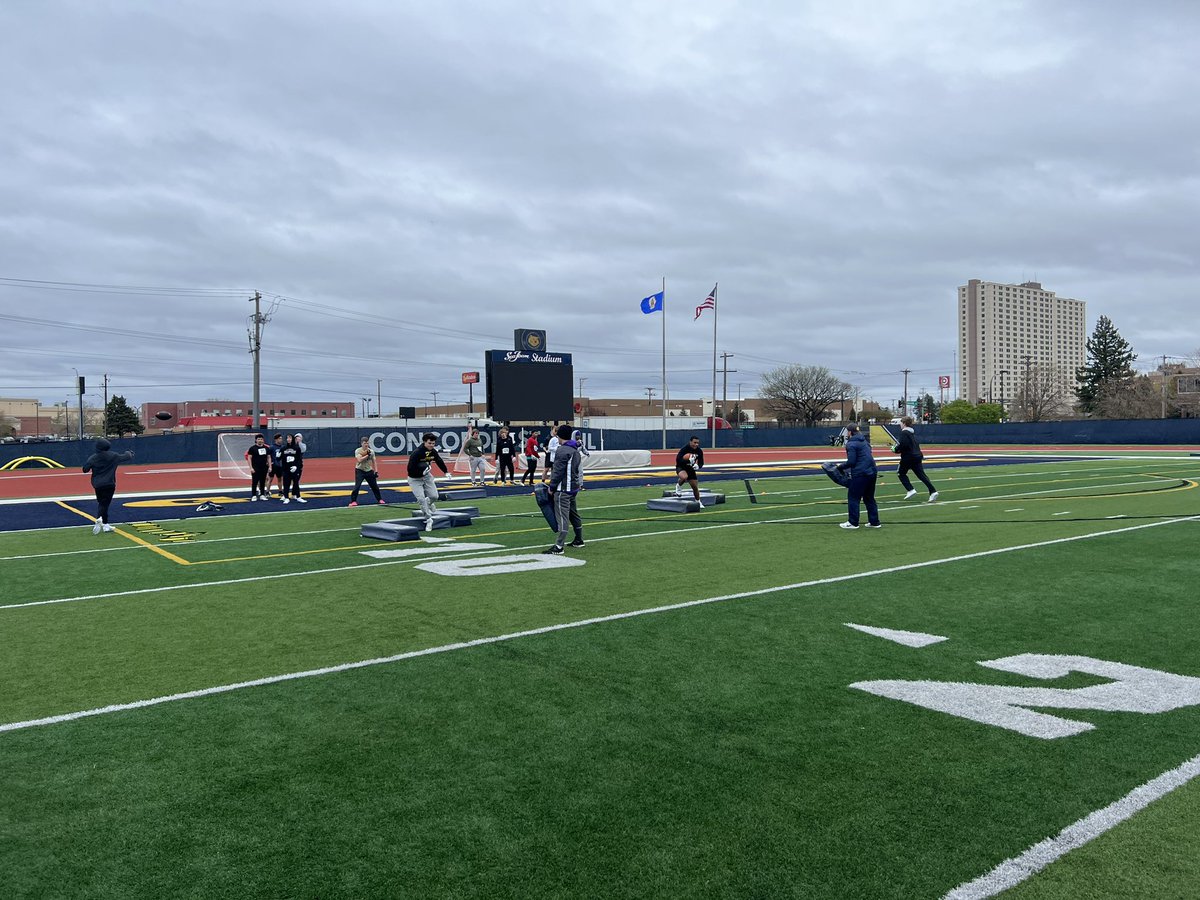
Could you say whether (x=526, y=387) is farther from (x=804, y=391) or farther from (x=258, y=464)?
(x=804, y=391)

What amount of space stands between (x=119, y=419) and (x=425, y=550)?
107 meters

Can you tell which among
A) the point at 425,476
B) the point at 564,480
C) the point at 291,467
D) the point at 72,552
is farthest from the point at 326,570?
the point at 291,467

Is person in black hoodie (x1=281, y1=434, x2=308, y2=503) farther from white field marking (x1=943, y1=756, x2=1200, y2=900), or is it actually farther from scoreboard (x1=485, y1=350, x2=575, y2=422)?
white field marking (x1=943, y1=756, x2=1200, y2=900)

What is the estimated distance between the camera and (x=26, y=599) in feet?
32.0

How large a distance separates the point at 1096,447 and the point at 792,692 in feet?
214

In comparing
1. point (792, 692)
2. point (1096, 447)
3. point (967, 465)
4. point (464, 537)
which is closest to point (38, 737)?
point (792, 692)

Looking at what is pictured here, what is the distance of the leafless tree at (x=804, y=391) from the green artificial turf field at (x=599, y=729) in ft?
349

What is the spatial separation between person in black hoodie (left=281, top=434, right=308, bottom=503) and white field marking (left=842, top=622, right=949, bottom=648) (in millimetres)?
18540

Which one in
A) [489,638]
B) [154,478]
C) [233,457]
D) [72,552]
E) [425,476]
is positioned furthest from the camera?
[233,457]

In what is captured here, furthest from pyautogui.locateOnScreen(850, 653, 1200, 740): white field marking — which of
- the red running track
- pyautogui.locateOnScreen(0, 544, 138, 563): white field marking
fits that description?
the red running track

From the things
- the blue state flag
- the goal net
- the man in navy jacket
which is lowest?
the goal net

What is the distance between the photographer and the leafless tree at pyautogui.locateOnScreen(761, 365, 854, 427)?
115 m

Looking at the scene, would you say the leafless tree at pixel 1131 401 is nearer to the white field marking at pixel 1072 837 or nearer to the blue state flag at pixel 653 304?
the blue state flag at pixel 653 304

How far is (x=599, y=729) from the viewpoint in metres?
5.30
